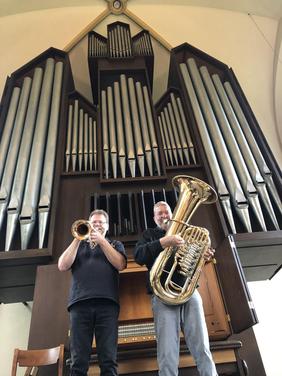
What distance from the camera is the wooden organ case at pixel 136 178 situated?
3.13 metres

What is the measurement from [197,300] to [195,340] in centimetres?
28

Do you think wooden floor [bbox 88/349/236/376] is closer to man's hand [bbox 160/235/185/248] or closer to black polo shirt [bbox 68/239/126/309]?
black polo shirt [bbox 68/239/126/309]

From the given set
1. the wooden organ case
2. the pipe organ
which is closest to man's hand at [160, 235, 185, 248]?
the wooden organ case

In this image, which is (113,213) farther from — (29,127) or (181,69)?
(181,69)

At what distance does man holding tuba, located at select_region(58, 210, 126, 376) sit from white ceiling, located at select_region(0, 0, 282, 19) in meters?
5.84

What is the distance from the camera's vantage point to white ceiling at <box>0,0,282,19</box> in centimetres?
645

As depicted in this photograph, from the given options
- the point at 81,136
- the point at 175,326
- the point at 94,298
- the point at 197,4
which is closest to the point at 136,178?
the point at 81,136

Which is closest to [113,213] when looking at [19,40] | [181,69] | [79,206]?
[79,206]

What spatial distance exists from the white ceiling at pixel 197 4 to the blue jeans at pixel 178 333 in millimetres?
6158

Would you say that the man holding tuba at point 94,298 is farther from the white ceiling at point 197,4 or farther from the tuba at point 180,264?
the white ceiling at point 197,4

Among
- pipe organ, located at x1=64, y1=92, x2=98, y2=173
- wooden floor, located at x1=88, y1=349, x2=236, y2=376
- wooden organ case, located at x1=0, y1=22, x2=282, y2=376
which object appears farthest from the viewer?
pipe organ, located at x1=64, y1=92, x2=98, y2=173

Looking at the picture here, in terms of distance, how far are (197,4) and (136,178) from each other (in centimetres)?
475

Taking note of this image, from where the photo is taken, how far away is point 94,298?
2350 millimetres

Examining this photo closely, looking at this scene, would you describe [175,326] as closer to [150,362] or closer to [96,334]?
[96,334]
